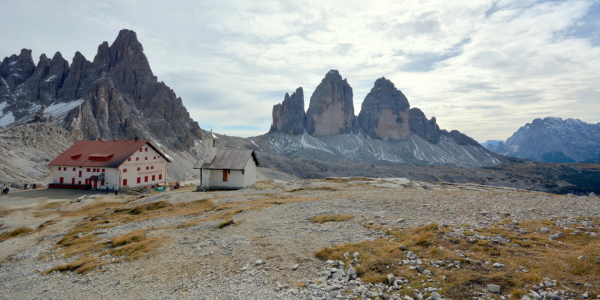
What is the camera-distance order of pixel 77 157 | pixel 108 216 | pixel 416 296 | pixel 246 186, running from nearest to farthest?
pixel 416 296, pixel 108 216, pixel 246 186, pixel 77 157

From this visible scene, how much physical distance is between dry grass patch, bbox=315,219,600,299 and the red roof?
211 ft

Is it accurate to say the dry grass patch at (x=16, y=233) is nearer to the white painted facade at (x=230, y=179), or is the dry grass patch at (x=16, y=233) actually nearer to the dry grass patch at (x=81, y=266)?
the dry grass patch at (x=81, y=266)

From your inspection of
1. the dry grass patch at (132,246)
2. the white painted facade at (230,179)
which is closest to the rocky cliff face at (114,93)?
the white painted facade at (230,179)

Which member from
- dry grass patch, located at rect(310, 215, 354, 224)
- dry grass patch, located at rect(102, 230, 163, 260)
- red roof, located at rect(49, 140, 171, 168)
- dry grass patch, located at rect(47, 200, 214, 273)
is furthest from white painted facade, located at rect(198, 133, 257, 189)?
dry grass patch, located at rect(310, 215, 354, 224)

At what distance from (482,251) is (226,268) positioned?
11.9 m

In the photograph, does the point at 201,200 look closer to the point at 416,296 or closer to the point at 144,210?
the point at 144,210

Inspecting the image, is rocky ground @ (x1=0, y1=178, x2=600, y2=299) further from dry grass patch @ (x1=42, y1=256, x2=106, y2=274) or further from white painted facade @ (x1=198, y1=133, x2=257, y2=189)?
white painted facade @ (x1=198, y1=133, x2=257, y2=189)

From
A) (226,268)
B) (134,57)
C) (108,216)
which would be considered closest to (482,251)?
(226,268)

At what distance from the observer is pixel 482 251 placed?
43.1ft

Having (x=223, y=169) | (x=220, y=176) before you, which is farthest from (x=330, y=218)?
(x=220, y=176)

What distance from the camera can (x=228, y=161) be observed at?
2217 inches

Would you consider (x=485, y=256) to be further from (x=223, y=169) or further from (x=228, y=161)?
(x=228, y=161)

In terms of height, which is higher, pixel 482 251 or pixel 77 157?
pixel 77 157

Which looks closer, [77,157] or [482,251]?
[482,251]
